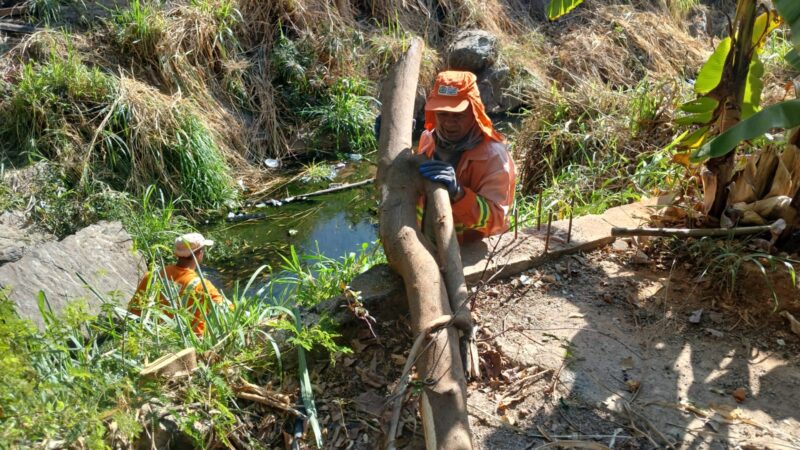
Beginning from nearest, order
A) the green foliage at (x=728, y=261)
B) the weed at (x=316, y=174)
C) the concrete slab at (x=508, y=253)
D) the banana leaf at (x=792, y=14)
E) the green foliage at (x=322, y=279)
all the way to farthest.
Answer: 1. the banana leaf at (x=792, y=14)
2. the concrete slab at (x=508, y=253)
3. the green foliage at (x=728, y=261)
4. the green foliage at (x=322, y=279)
5. the weed at (x=316, y=174)

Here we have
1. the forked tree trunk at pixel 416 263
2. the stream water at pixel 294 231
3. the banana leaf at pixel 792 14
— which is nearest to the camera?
the forked tree trunk at pixel 416 263

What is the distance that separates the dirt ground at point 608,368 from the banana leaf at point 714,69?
106 cm

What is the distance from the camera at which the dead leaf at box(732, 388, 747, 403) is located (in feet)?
9.25

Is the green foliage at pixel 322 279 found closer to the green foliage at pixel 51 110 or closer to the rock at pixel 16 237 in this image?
the rock at pixel 16 237

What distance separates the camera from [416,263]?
289cm

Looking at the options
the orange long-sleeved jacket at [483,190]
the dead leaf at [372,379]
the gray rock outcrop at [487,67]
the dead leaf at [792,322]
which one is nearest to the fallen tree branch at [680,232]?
the dead leaf at [792,322]

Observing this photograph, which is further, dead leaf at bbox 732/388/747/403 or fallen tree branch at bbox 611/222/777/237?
fallen tree branch at bbox 611/222/777/237

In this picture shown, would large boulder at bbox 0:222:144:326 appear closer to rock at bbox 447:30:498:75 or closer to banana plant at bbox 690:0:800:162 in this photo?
banana plant at bbox 690:0:800:162

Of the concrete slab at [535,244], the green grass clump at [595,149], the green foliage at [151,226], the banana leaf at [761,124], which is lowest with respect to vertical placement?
the green foliage at [151,226]

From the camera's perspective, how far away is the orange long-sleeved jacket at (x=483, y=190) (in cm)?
358

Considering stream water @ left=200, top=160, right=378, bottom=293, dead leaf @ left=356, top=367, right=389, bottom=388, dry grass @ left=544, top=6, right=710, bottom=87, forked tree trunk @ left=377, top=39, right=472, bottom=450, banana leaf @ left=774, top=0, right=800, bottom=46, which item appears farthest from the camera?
dry grass @ left=544, top=6, right=710, bottom=87

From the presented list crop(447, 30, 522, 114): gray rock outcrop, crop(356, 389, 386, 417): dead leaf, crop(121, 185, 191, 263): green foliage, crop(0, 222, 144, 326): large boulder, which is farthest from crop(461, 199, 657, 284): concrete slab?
crop(447, 30, 522, 114): gray rock outcrop

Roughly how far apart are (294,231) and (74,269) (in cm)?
253

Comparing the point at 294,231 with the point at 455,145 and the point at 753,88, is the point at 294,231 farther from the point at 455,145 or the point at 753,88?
the point at 753,88
